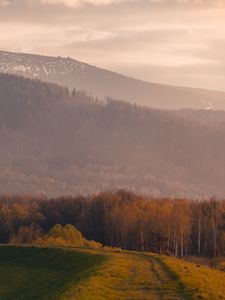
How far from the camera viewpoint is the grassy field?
140 feet

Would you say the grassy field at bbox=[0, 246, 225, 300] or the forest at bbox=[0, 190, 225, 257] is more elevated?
the forest at bbox=[0, 190, 225, 257]

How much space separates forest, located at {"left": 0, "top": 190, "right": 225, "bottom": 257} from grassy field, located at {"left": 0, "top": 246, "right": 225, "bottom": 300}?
1501 inches

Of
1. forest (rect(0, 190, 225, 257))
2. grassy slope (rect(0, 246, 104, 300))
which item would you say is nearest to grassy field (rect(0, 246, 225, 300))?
grassy slope (rect(0, 246, 104, 300))

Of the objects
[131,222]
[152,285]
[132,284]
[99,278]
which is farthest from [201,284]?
[131,222]

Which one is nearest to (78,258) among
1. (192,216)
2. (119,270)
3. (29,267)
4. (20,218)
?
(29,267)

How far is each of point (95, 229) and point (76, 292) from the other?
11192 cm

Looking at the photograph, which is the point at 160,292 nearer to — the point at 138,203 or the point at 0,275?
the point at 0,275

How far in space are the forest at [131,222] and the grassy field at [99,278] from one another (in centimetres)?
3811

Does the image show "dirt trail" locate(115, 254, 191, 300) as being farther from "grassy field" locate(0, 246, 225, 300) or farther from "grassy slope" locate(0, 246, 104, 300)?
"grassy slope" locate(0, 246, 104, 300)

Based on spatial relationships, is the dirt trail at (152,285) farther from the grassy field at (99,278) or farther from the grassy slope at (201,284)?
the grassy slope at (201,284)

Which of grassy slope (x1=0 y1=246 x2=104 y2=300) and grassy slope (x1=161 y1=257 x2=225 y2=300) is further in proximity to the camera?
grassy slope (x1=0 y1=246 x2=104 y2=300)

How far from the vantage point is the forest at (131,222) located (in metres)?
130

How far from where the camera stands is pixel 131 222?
455 feet

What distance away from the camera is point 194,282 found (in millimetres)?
46500
